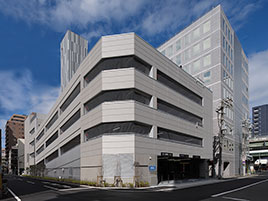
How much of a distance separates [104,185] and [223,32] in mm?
49531

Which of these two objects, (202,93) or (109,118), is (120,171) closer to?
(109,118)

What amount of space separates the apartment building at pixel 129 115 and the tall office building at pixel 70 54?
460ft

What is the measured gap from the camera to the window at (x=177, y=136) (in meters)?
35.2

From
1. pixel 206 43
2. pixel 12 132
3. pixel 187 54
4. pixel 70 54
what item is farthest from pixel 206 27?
pixel 12 132

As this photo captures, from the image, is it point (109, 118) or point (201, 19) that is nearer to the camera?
point (109, 118)

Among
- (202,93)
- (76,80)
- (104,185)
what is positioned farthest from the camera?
(202,93)

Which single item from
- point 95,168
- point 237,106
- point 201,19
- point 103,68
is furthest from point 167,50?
point 95,168

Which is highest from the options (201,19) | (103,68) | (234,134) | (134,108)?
(201,19)

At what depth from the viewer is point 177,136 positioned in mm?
39156

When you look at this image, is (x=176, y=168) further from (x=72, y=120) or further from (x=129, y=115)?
(x=72, y=120)

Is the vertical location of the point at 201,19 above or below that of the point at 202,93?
above

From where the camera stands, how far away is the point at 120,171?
28.8m

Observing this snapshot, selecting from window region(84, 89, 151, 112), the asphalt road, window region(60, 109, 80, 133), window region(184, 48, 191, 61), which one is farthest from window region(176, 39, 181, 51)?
the asphalt road

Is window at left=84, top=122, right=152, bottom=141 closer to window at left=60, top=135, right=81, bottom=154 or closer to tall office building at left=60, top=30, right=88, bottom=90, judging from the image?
window at left=60, top=135, right=81, bottom=154
